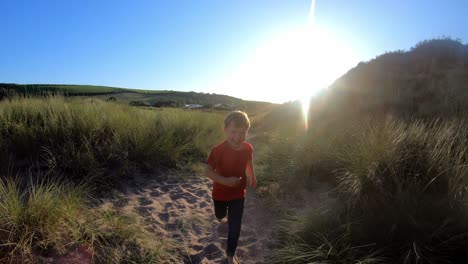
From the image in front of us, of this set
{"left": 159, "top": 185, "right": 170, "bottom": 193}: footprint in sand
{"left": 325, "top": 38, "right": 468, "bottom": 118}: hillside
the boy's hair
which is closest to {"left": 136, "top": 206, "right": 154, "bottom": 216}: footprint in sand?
{"left": 159, "top": 185, "right": 170, "bottom": 193}: footprint in sand

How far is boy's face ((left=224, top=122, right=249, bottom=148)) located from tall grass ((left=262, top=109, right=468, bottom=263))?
45.9 inches

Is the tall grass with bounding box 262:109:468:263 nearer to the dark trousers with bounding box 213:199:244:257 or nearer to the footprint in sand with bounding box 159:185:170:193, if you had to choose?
the dark trousers with bounding box 213:199:244:257

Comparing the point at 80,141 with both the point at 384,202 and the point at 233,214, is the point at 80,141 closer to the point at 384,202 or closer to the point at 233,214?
the point at 233,214

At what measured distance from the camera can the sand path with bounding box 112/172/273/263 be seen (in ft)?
12.4

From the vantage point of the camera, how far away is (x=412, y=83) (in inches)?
466

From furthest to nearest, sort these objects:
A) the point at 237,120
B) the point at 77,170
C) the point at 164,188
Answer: the point at 164,188 < the point at 77,170 < the point at 237,120

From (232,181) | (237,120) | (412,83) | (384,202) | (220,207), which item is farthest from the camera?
(412,83)

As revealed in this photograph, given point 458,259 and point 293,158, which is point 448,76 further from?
point 458,259

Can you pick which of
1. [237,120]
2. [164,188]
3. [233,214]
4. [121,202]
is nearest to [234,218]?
[233,214]

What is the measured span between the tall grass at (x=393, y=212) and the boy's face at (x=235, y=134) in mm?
1165

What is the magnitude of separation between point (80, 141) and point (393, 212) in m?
4.88

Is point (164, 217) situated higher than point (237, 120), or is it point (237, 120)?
point (237, 120)

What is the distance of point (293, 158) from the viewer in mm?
6094

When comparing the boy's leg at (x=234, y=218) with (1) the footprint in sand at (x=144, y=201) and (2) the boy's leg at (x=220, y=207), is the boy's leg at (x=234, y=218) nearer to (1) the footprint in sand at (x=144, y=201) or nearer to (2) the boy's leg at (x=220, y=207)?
(2) the boy's leg at (x=220, y=207)
